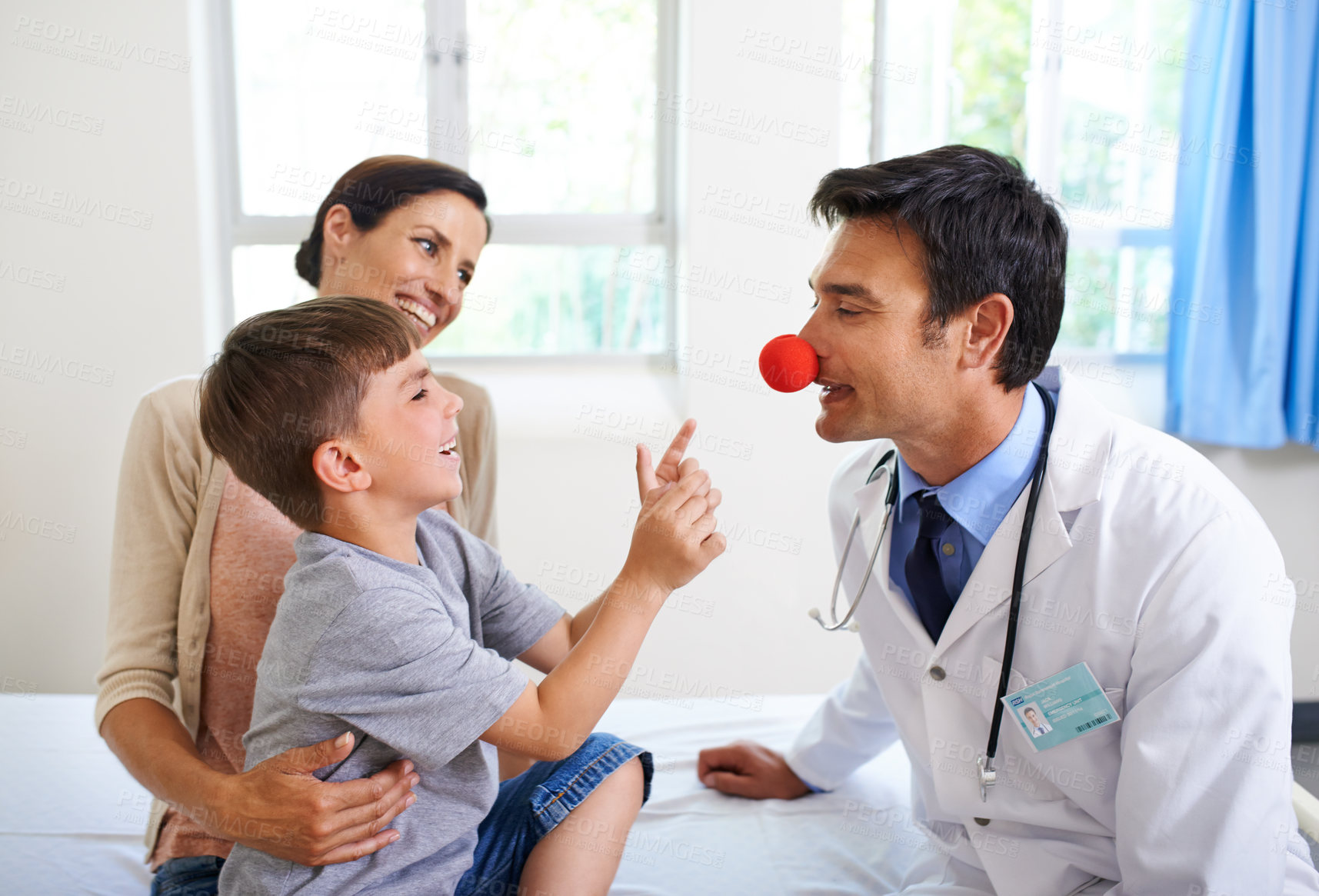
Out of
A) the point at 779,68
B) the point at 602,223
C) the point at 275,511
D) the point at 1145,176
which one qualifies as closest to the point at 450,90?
the point at 602,223

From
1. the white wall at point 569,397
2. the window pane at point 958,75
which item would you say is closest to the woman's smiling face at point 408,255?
the white wall at point 569,397

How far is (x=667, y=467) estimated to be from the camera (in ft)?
4.28

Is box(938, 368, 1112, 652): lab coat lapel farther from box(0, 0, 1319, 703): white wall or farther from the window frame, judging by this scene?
the window frame

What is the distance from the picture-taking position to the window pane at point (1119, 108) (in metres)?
3.10

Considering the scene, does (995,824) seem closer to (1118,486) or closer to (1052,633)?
(1052,633)

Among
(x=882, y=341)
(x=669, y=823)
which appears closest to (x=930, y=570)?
(x=882, y=341)

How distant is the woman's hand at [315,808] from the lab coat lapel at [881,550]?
0.74 metres

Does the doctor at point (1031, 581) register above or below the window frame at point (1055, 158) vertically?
below

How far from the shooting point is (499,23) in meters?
2.98

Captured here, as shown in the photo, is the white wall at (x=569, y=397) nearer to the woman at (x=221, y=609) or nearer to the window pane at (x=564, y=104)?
the window pane at (x=564, y=104)

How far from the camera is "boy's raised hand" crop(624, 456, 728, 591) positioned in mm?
1161

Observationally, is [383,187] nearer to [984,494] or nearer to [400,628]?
[400,628]

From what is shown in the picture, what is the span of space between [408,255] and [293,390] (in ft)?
1.65

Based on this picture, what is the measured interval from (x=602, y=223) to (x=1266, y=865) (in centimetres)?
251
